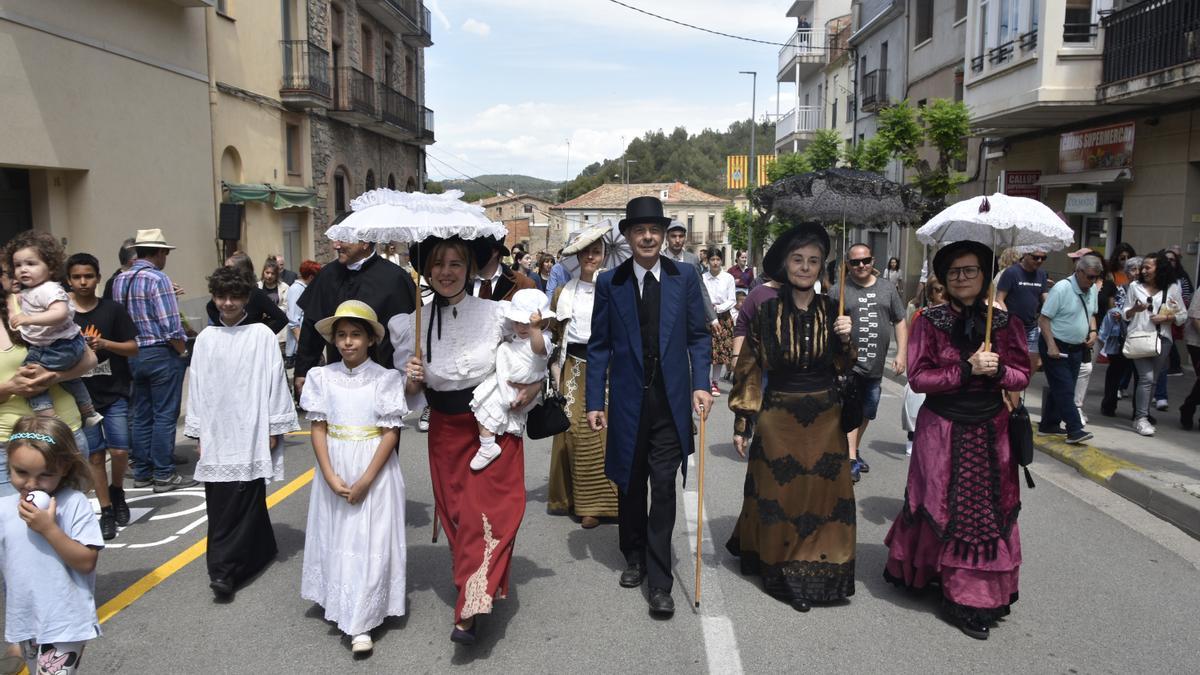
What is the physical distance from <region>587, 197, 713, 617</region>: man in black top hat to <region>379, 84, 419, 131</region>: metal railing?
22.6 metres

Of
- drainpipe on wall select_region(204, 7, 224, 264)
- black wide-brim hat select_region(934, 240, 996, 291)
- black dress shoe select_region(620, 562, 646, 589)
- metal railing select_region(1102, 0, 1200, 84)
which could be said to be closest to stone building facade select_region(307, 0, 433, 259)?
drainpipe on wall select_region(204, 7, 224, 264)

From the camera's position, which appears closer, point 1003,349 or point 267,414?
point 1003,349

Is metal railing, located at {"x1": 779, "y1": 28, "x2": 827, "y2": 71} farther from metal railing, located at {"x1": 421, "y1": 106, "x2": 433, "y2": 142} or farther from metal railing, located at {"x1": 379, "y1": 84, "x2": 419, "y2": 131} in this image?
metal railing, located at {"x1": 379, "y1": 84, "x2": 419, "y2": 131}

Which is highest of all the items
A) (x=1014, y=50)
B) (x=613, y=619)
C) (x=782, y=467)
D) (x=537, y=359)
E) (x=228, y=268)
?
(x=1014, y=50)

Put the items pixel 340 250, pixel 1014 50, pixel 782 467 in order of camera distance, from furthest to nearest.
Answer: pixel 1014 50
pixel 340 250
pixel 782 467

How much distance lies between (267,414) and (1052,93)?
1392cm

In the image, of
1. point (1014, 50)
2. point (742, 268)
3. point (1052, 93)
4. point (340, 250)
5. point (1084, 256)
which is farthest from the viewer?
point (742, 268)

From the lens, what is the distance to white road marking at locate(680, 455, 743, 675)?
13.5 ft

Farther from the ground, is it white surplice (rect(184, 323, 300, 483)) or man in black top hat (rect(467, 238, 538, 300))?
man in black top hat (rect(467, 238, 538, 300))

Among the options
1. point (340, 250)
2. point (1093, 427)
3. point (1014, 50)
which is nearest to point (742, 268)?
point (1014, 50)

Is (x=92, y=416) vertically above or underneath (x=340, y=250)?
underneath

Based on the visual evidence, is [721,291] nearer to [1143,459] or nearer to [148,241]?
[1143,459]

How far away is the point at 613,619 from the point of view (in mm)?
4645

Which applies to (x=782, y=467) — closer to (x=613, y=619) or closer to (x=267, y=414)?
(x=613, y=619)
